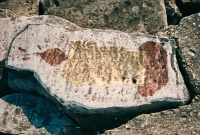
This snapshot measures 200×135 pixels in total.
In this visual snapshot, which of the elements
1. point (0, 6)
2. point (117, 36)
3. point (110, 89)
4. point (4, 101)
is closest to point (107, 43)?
point (117, 36)

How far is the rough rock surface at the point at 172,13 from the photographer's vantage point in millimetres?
2707

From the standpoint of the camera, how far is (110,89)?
87.4 inches

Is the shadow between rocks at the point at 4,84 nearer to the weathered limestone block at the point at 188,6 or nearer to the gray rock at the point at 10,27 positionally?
the gray rock at the point at 10,27

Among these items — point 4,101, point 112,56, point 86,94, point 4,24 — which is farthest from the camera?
point 4,24

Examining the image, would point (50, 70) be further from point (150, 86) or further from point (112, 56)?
point (150, 86)

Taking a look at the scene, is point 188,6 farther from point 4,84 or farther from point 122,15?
point 4,84

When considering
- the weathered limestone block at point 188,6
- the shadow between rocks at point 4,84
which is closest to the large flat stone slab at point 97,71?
the shadow between rocks at point 4,84

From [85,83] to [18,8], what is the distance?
3.17 ft

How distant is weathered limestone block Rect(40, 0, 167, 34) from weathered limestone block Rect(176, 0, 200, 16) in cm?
17

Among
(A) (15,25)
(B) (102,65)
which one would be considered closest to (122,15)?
(B) (102,65)

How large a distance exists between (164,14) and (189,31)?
10.4 inches

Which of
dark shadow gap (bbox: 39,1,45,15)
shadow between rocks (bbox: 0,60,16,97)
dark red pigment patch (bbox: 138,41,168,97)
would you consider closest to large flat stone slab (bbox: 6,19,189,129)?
dark red pigment patch (bbox: 138,41,168,97)

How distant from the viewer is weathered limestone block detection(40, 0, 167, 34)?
2.62 metres

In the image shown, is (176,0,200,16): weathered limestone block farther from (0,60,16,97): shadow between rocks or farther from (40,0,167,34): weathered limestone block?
(0,60,16,97): shadow between rocks
